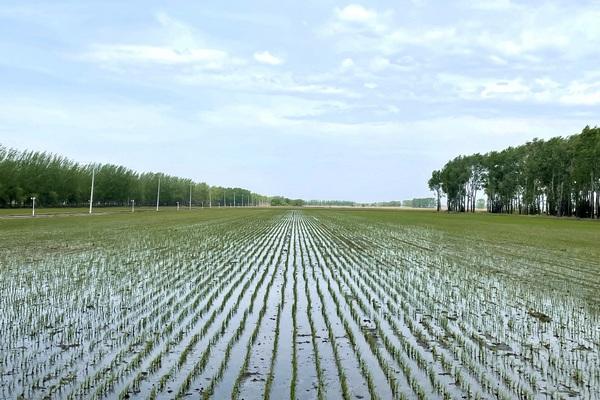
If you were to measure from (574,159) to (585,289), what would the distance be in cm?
6226

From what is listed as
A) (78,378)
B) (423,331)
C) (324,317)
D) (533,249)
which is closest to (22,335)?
(78,378)

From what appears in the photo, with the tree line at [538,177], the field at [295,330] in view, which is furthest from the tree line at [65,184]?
the tree line at [538,177]

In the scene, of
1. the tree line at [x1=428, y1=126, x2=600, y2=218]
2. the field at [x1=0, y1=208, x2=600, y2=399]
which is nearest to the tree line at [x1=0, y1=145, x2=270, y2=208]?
the field at [x1=0, y1=208, x2=600, y2=399]

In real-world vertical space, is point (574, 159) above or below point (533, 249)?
above

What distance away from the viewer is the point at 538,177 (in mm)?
75000

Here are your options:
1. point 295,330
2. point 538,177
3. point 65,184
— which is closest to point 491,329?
point 295,330

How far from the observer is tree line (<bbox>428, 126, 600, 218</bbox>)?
6306cm

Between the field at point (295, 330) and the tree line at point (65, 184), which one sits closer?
the field at point (295, 330)

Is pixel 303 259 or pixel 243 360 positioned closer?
pixel 243 360

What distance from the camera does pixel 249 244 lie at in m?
24.4

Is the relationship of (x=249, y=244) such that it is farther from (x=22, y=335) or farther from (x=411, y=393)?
(x=411, y=393)

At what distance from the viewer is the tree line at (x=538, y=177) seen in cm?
6306

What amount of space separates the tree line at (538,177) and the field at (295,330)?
54.9 metres

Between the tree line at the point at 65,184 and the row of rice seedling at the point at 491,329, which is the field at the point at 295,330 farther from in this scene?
the tree line at the point at 65,184
